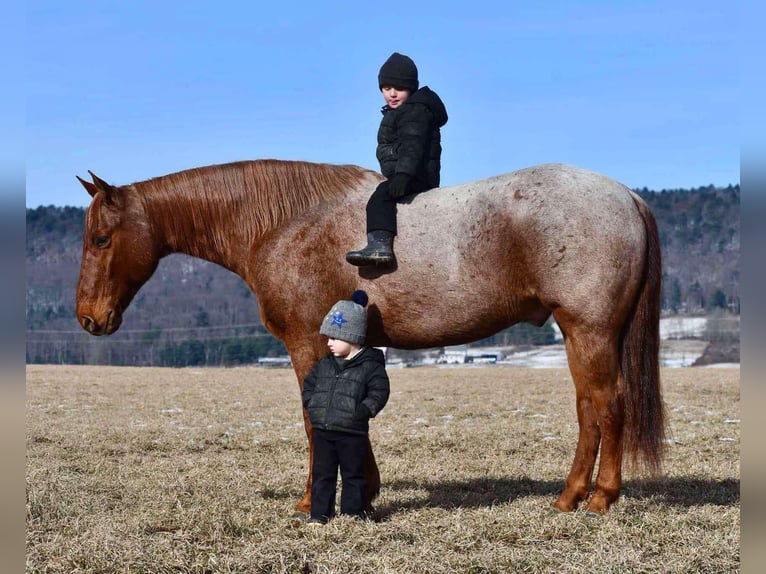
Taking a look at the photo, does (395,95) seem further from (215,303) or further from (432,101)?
(215,303)

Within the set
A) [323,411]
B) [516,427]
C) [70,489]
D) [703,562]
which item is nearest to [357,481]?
[323,411]

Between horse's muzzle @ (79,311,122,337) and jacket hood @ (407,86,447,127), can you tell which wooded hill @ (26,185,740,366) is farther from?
jacket hood @ (407,86,447,127)

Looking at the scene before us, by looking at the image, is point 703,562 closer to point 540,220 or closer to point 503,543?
point 503,543

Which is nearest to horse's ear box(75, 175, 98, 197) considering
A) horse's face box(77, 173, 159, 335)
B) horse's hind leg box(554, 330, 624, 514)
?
horse's face box(77, 173, 159, 335)

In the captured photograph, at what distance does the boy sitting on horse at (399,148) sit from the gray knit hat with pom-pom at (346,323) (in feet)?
1.18

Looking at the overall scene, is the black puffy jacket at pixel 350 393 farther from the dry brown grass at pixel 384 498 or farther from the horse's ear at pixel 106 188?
the horse's ear at pixel 106 188

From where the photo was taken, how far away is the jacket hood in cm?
524

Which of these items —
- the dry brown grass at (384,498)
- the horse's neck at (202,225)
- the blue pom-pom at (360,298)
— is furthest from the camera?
the horse's neck at (202,225)

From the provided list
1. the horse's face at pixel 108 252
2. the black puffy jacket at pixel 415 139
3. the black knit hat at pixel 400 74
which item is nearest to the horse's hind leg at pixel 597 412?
the black puffy jacket at pixel 415 139

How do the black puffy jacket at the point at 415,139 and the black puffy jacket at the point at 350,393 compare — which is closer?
the black puffy jacket at the point at 350,393

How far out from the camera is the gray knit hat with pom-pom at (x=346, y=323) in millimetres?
4898

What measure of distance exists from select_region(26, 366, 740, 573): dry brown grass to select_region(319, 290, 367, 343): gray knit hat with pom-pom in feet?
3.83

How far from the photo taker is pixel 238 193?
223 inches
